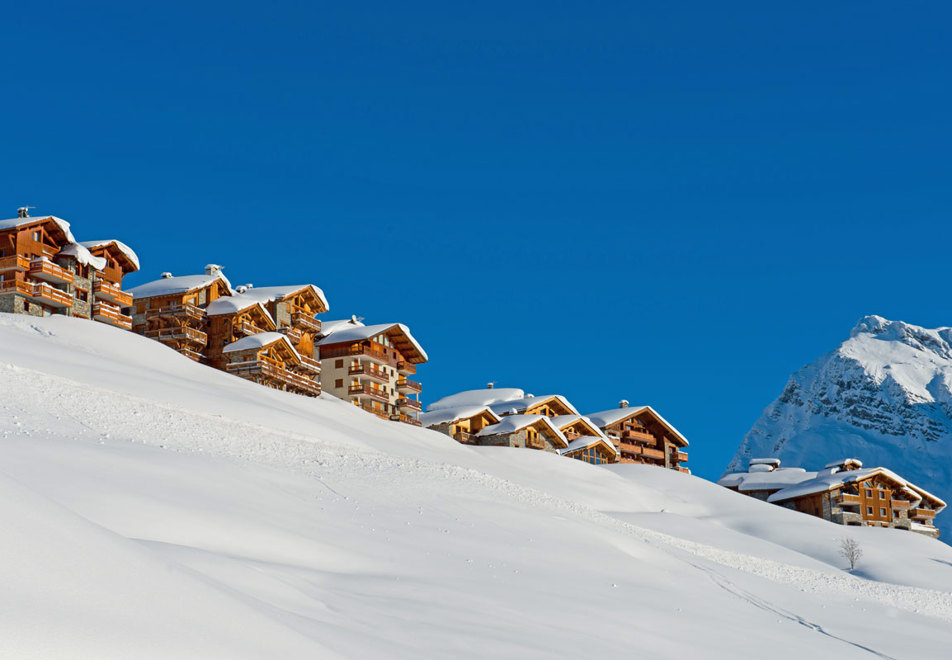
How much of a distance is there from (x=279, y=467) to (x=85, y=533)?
1973 centimetres

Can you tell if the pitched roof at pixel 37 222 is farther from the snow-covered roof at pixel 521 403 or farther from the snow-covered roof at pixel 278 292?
the snow-covered roof at pixel 521 403

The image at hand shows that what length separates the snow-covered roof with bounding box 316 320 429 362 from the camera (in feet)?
262

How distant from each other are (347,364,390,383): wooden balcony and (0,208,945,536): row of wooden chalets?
0.46 ft

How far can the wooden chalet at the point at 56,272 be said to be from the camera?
58.2 metres

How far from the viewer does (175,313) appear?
68750 mm

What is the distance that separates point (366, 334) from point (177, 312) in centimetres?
1533

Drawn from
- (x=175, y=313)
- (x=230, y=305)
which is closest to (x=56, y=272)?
(x=175, y=313)

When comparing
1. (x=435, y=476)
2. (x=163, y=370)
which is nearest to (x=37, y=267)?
(x=163, y=370)

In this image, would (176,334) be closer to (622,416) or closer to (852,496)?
(622,416)

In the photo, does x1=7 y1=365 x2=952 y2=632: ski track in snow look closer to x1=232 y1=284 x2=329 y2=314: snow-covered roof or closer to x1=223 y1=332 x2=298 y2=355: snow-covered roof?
x1=223 y1=332 x2=298 y2=355: snow-covered roof

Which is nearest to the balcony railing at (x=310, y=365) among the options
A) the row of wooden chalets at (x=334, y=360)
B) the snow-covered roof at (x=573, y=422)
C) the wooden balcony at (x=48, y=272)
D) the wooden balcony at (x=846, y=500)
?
the row of wooden chalets at (x=334, y=360)

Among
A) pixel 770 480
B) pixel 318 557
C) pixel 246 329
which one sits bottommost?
pixel 318 557

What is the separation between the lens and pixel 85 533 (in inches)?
474

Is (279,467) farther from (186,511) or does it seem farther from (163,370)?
(163,370)
